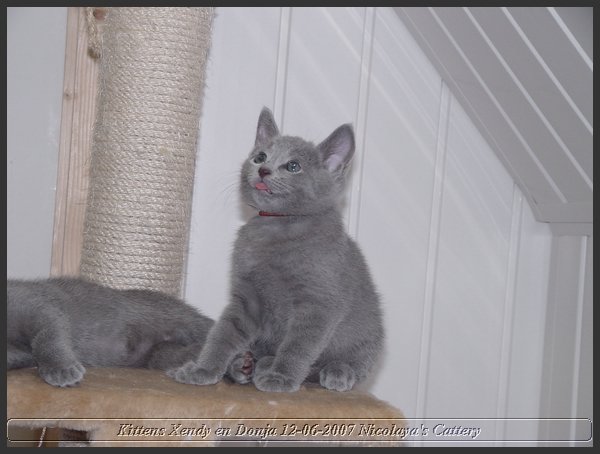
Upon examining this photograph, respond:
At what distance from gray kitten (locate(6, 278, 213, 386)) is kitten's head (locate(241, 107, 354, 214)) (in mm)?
270

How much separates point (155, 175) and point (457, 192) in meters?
0.85

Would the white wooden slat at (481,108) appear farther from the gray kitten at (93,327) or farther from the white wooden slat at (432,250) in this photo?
the gray kitten at (93,327)

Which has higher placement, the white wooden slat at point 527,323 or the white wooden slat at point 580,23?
the white wooden slat at point 580,23

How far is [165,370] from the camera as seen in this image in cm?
128

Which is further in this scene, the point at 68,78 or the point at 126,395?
the point at 68,78

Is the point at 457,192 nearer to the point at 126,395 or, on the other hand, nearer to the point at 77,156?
the point at 77,156

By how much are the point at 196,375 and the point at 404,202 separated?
0.94 meters

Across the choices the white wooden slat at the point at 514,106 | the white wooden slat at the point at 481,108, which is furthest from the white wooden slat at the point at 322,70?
the white wooden slat at the point at 514,106

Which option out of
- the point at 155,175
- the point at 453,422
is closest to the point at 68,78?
the point at 155,175

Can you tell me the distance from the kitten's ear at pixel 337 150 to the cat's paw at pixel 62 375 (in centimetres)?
56

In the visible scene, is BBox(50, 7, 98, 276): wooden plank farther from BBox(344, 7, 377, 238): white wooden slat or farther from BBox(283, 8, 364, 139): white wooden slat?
BBox(344, 7, 377, 238): white wooden slat

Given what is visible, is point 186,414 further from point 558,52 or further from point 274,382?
point 558,52

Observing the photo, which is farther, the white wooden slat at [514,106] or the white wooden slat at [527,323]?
the white wooden slat at [527,323]

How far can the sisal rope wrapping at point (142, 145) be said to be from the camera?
4.94ft
